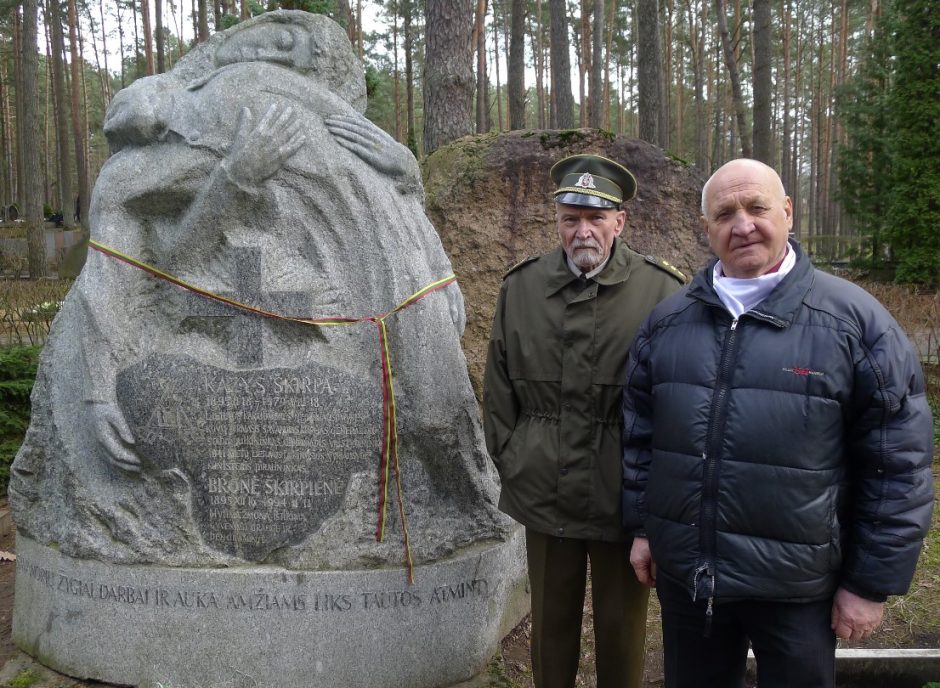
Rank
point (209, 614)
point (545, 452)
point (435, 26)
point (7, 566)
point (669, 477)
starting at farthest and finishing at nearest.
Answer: point (435, 26) < point (7, 566) < point (209, 614) < point (545, 452) < point (669, 477)

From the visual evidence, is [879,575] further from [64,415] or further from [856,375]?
[64,415]

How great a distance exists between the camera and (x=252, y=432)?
3143 millimetres

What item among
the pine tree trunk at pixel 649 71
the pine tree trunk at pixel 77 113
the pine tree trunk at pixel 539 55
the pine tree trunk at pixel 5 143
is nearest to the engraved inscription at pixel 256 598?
the pine tree trunk at pixel 649 71

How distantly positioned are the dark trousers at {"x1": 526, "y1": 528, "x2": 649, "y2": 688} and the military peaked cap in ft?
3.52

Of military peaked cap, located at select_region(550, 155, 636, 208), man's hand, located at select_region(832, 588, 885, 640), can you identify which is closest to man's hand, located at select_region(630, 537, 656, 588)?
man's hand, located at select_region(832, 588, 885, 640)

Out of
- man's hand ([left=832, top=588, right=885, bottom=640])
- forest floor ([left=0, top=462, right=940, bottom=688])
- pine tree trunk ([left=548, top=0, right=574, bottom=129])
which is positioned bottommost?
forest floor ([left=0, top=462, right=940, bottom=688])

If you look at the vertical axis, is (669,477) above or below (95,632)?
above

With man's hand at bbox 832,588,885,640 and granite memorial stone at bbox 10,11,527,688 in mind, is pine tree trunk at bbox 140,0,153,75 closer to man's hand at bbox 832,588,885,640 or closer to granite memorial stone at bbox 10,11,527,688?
granite memorial stone at bbox 10,11,527,688

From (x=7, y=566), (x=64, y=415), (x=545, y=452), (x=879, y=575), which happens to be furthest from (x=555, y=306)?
(x=7, y=566)

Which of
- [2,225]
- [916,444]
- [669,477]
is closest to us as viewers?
[916,444]

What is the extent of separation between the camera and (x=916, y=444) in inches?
70.4

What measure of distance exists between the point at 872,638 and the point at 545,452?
2.33m

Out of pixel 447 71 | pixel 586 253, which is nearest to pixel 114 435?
pixel 586 253

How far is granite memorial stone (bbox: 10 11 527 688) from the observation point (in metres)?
3.10
